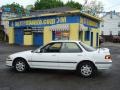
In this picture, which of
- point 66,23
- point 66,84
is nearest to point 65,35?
point 66,23

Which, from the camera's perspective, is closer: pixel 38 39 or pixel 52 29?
pixel 52 29

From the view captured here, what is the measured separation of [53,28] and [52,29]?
0.21 meters

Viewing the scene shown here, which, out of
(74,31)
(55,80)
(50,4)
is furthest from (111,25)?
(55,80)

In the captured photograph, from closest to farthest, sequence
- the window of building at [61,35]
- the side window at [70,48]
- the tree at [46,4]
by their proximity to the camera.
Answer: the side window at [70,48] → the window of building at [61,35] → the tree at [46,4]

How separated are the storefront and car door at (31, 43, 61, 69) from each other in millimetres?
19465

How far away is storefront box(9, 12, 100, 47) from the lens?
103 ft

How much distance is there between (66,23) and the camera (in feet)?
105

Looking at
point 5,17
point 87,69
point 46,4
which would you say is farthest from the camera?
point 46,4

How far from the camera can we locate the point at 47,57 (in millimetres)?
11453

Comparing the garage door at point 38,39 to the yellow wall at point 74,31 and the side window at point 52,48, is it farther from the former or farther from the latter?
the side window at point 52,48

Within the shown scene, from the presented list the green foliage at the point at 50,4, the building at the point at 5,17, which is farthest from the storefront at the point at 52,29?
the green foliage at the point at 50,4

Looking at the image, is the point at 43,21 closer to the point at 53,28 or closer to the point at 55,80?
the point at 53,28

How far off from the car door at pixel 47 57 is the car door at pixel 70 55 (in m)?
0.24

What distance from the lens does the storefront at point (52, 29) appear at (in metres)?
31.4
